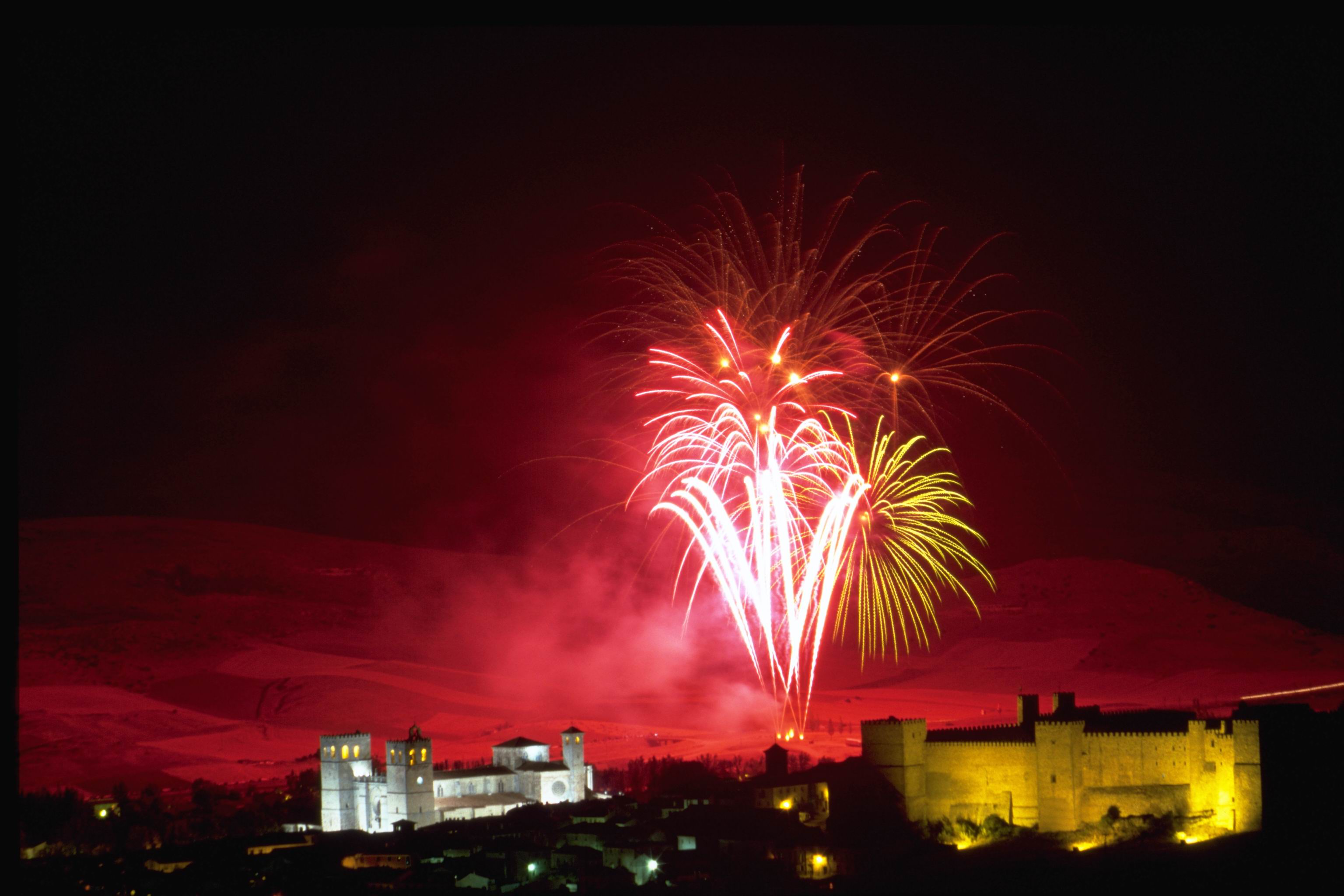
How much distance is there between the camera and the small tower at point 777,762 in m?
41.5

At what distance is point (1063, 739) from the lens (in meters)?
35.7

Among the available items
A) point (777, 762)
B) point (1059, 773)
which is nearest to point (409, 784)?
point (777, 762)

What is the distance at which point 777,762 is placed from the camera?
42.1 meters

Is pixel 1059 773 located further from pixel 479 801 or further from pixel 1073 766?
pixel 479 801

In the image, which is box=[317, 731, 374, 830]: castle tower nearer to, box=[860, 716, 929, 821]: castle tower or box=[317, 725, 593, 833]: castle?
box=[317, 725, 593, 833]: castle

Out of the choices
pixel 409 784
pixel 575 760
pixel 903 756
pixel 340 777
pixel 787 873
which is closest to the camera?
pixel 787 873

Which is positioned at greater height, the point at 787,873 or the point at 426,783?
the point at 426,783

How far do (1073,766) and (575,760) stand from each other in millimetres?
21611

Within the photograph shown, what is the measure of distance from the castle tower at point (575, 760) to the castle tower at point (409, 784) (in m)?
6.92

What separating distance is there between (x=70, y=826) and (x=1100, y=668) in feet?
194

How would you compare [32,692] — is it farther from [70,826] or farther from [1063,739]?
[1063,739]

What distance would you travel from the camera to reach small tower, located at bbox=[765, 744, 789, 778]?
41.5 meters

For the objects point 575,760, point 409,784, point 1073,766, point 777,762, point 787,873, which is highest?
point 1073,766

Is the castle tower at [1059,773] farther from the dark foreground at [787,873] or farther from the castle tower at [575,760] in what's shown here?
the castle tower at [575,760]
